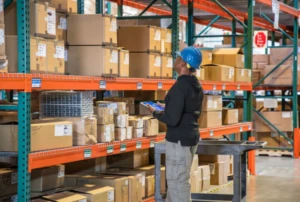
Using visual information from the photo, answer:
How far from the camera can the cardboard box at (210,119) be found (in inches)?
387

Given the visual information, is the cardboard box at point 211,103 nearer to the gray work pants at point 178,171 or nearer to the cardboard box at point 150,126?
the cardboard box at point 150,126

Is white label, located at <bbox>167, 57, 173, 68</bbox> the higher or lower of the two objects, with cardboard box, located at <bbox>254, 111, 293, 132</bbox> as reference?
higher

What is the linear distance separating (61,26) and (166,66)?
2.17 meters

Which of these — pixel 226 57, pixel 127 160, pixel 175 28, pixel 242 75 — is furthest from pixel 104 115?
pixel 242 75

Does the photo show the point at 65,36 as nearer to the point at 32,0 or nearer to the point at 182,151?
the point at 32,0

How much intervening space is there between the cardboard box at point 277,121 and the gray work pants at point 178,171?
9.10 m

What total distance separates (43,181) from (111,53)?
61.8 inches

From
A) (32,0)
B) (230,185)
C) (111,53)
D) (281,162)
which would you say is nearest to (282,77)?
(281,162)

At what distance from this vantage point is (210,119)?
392 inches

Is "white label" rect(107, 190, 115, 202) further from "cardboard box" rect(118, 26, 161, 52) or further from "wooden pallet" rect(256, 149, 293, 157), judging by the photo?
"wooden pallet" rect(256, 149, 293, 157)

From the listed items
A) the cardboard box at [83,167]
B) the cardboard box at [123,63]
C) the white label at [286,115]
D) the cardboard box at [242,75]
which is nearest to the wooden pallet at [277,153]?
the white label at [286,115]

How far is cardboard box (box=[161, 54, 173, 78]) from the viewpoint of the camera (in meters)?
8.27

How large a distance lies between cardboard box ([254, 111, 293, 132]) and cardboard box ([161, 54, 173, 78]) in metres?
7.00

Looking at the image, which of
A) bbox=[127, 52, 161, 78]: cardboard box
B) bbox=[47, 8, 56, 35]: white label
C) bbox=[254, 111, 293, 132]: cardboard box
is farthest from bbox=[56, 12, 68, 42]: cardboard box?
bbox=[254, 111, 293, 132]: cardboard box
